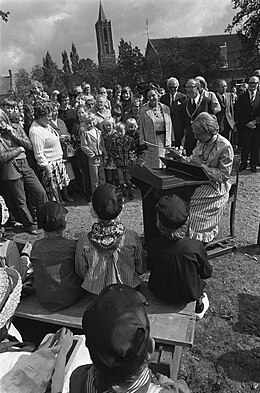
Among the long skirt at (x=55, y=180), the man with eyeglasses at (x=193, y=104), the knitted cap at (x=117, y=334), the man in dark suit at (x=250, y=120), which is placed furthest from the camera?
the man in dark suit at (x=250, y=120)

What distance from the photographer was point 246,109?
759 centimetres

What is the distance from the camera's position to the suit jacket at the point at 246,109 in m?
7.46

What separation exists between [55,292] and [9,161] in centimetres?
267

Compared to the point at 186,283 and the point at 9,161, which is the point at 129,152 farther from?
the point at 186,283

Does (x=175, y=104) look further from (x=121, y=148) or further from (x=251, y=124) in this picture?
(x=121, y=148)

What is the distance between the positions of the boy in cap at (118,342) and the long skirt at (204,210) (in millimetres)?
2732

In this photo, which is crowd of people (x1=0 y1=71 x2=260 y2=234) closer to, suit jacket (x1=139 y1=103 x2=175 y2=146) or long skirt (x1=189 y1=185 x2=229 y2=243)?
suit jacket (x1=139 y1=103 x2=175 y2=146)

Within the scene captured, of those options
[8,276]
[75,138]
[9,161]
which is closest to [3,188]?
[9,161]

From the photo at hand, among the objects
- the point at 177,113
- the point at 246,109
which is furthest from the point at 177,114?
the point at 246,109

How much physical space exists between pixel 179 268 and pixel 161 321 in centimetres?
42

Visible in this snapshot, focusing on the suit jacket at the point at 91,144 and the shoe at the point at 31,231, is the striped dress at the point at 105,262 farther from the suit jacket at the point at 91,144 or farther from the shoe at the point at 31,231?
the suit jacket at the point at 91,144

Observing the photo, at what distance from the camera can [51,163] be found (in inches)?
214

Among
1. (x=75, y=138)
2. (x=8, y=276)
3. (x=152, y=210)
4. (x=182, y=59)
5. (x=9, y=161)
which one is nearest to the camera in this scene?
(x=8, y=276)

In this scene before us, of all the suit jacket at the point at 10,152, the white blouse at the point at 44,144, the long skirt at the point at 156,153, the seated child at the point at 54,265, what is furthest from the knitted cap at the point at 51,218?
the long skirt at the point at 156,153
